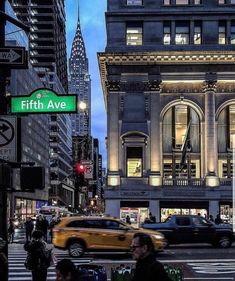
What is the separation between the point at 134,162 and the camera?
2448 inches

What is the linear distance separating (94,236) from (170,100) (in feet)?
125

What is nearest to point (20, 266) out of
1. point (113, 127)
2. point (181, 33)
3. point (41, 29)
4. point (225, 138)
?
point (113, 127)

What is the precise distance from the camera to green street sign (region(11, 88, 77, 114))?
10789 millimetres

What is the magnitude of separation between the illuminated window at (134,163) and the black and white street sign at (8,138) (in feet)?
173

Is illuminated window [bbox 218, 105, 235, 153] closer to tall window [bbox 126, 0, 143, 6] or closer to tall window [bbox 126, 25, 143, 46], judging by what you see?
tall window [bbox 126, 25, 143, 46]

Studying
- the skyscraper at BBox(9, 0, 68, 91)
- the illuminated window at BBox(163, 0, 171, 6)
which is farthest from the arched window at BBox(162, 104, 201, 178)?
the skyscraper at BBox(9, 0, 68, 91)

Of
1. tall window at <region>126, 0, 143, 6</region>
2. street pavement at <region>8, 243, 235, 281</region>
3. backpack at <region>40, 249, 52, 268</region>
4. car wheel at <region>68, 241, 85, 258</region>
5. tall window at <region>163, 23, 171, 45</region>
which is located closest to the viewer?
backpack at <region>40, 249, 52, 268</region>

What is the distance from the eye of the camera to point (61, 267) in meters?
7.08

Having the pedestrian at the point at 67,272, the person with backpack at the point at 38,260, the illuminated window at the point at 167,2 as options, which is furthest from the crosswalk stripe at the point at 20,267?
the illuminated window at the point at 167,2

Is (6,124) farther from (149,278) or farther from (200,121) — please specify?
(200,121)

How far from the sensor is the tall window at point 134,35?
6319 cm

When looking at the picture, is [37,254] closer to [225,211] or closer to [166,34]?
[225,211]

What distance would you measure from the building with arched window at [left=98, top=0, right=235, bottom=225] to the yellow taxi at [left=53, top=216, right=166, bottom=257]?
34.1m

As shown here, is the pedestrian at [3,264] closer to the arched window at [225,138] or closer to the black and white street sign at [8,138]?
the black and white street sign at [8,138]
